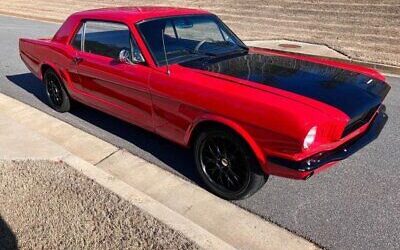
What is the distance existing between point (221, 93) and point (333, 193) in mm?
1423

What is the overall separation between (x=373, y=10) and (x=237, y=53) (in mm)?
10781

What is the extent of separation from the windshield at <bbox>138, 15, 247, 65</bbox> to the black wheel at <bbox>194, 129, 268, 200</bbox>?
3.15 feet

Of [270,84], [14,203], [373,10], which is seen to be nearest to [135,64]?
Answer: [270,84]

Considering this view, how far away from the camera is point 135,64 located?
4.16 m

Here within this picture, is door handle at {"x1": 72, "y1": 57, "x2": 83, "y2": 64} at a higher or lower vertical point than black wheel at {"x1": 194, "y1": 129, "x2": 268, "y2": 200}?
higher

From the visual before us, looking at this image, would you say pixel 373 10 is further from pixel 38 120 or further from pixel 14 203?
pixel 14 203

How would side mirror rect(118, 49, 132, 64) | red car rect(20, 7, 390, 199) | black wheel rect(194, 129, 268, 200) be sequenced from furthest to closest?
side mirror rect(118, 49, 132, 64)
black wheel rect(194, 129, 268, 200)
red car rect(20, 7, 390, 199)

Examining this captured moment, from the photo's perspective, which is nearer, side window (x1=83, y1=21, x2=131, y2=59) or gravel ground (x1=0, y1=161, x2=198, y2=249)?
gravel ground (x1=0, y1=161, x2=198, y2=249)

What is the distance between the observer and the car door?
13.6ft

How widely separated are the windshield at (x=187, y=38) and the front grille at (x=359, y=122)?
5.23 feet

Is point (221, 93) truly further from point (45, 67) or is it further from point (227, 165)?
point (45, 67)

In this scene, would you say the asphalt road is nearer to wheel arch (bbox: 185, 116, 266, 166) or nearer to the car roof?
wheel arch (bbox: 185, 116, 266, 166)

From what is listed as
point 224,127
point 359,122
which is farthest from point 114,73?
point 359,122

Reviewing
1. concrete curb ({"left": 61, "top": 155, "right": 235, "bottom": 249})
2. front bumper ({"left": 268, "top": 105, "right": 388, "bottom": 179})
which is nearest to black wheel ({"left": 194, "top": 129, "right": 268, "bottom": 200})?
front bumper ({"left": 268, "top": 105, "right": 388, "bottom": 179})
